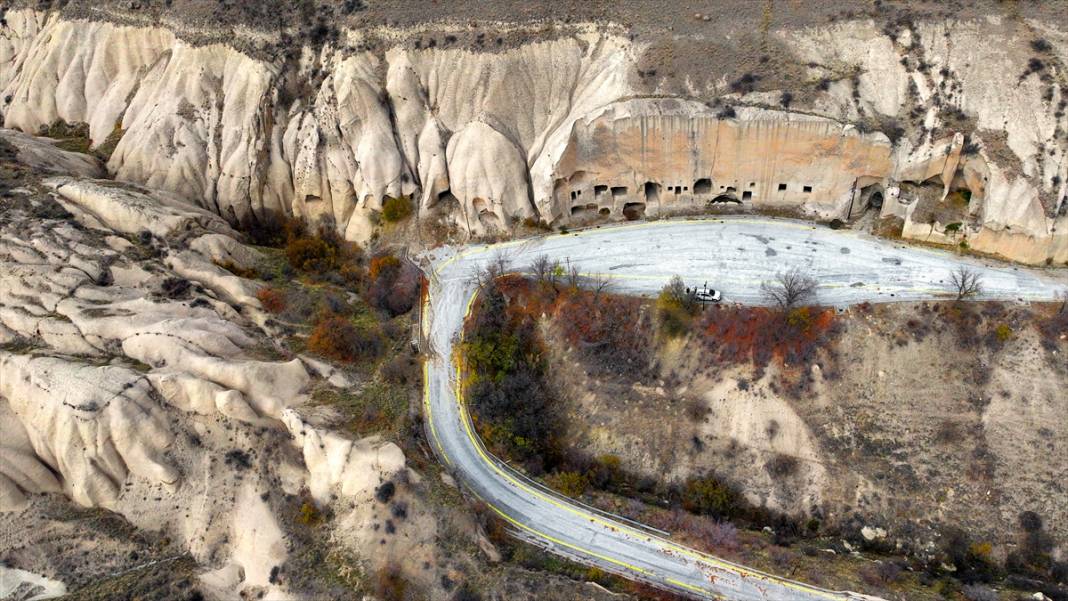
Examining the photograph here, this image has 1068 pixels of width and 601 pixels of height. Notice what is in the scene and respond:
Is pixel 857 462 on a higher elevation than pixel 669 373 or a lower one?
lower

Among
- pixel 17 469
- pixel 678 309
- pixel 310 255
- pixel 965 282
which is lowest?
pixel 17 469

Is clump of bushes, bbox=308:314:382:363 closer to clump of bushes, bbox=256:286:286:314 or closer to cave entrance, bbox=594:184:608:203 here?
clump of bushes, bbox=256:286:286:314

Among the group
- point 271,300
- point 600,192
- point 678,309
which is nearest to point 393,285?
point 271,300

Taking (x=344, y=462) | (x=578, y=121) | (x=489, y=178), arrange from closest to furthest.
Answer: (x=344, y=462)
(x=578, y=121)
(x=489, y=178)

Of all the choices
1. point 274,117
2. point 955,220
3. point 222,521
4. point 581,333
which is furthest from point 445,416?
point 955,220

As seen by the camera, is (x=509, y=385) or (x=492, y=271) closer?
(x=509, y=385)

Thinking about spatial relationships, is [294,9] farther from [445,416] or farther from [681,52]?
[445,416]

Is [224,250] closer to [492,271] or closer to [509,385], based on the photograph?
[492,271]
